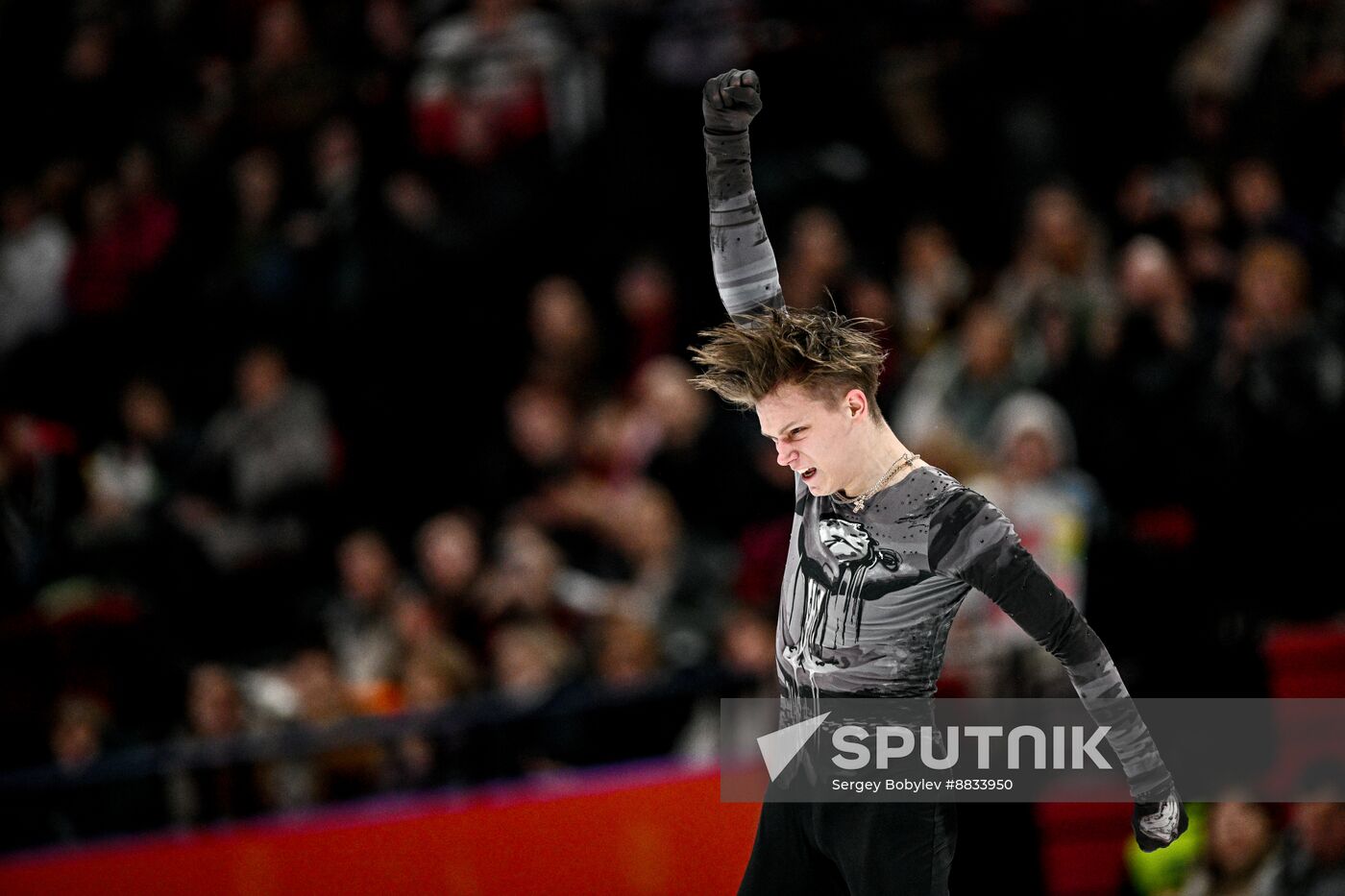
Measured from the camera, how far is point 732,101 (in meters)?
3.86

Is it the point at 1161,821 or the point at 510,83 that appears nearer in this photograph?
the point at 1161,821

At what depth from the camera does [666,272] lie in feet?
29.7

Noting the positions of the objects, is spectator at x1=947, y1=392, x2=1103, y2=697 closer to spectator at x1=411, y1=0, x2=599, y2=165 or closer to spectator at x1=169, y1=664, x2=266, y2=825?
spectator at x1=169, y1=664, x2=266, y2=825

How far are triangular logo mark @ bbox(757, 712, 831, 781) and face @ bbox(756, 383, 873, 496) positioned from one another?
0.51 meters

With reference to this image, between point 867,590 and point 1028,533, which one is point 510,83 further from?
point 867,590

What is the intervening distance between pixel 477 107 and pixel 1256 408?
A: 4763 millimetres

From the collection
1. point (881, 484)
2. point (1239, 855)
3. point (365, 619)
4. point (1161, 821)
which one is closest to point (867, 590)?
point (881, 484)

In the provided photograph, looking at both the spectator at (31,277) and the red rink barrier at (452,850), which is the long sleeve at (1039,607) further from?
the spectator at (31,277)

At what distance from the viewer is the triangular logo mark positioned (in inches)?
150

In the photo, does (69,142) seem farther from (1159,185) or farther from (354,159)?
(1159,185)

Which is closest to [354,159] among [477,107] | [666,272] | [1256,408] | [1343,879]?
[477,107]

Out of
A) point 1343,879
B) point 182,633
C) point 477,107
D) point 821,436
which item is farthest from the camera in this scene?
point 477,107

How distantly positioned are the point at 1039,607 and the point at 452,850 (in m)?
3.96

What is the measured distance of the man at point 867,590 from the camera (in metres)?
3.58
